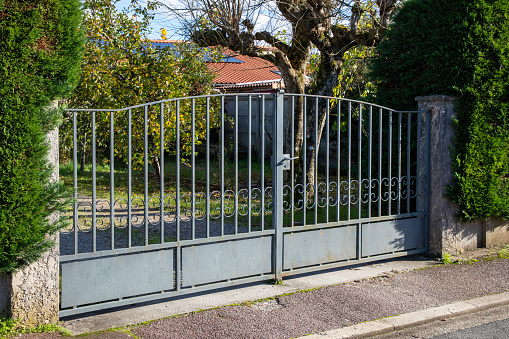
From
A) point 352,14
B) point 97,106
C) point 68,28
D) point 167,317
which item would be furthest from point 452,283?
point 97,106

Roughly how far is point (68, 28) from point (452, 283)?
489 centimetres

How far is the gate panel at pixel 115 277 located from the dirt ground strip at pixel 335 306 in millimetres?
401

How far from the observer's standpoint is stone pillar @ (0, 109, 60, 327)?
423 centimetres

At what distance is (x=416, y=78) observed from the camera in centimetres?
743

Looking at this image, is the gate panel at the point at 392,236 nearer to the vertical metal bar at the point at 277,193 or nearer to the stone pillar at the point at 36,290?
the vertical metal bar at the point at 277,193

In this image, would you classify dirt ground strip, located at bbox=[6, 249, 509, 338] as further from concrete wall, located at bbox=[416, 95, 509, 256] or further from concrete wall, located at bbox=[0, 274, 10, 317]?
concrete wall, located at bbox=[416, 95, 509, 256]

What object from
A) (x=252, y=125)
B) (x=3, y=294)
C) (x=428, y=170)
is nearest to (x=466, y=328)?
(x=428, y=170)

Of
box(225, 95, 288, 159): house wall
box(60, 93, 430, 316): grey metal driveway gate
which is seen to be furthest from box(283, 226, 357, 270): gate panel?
box(225, 95, 288, 159): house wall

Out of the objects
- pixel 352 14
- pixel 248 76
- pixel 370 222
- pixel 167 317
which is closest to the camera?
pixel 167 317

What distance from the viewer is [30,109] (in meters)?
4.09

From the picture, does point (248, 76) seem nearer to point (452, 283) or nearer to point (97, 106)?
point (97, 106)

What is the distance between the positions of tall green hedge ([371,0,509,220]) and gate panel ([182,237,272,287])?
2.86 meters

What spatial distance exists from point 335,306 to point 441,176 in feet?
8.89

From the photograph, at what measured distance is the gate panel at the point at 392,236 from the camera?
6.52 meters
